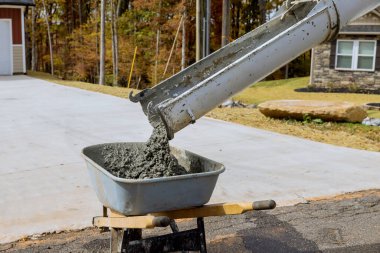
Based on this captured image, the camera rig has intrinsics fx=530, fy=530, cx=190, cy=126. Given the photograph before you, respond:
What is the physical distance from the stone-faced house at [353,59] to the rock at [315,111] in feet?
35.9

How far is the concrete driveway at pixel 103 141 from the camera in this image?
6078 millimetres

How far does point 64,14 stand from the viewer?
160 ft

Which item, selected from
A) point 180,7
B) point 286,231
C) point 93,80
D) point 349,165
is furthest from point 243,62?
point 93,80

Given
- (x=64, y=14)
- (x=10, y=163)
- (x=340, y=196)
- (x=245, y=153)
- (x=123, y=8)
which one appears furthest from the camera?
(x=64, y=14)

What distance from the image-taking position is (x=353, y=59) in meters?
23.9

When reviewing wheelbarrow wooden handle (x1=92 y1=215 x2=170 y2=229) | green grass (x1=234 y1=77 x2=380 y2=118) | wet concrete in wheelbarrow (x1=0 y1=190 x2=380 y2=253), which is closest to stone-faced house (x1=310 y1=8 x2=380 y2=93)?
green grass (x1=234 y1=77 x2=380 y2=118)

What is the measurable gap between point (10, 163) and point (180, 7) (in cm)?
2611

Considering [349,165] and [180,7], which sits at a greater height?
[180,7]

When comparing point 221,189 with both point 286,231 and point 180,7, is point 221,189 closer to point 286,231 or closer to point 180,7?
point 286,231

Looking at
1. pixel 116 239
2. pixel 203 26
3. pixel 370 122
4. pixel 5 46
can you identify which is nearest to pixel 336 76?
pixel 203 26

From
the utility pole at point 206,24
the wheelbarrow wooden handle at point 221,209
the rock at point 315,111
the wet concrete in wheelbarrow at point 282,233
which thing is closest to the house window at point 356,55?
the rock at point 315,111

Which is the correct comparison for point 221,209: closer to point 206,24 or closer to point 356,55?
point 206,24

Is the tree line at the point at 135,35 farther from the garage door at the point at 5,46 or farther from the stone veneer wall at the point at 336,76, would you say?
the stone veneer wall at the point at 336,76

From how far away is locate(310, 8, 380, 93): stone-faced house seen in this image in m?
A: 23.3
